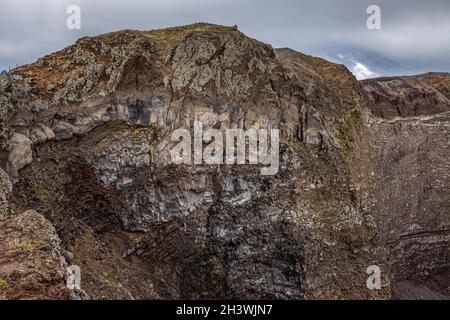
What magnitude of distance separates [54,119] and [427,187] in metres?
36.9

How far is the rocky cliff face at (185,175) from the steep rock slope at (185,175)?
8 centimetres

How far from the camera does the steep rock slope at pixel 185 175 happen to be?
26.9m

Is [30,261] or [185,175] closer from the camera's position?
[30,261]

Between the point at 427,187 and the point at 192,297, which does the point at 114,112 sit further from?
the point at 427,187

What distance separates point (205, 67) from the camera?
105 feet

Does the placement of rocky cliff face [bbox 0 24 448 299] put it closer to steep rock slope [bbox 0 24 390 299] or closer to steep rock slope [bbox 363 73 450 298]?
steep rock slope [bbox 0 24 390 299]
